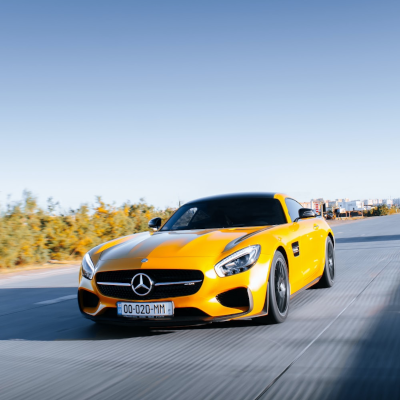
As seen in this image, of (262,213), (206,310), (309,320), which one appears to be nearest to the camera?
(206,310)

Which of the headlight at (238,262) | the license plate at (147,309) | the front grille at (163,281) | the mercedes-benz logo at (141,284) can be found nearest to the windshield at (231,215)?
the headlight at (238,262)

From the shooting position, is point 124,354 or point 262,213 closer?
point 124,354

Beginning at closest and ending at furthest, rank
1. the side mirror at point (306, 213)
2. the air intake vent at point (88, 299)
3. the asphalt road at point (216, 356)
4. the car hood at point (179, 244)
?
the asphalt road at point (216, 356) < the car hood at point (179, 244) < the air intake vent at point (88, 299) < the side mirror at point (306, 213)

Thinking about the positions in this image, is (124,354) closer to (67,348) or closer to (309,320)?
(67,348)

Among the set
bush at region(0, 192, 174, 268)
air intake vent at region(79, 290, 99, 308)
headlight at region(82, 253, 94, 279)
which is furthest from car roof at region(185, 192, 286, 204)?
bush at region(0, 192, 174, 268)

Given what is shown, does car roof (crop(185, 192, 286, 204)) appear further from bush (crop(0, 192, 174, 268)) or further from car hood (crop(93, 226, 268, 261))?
bush (crop(0, 192, 174, 268))

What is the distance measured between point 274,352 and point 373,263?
722cm

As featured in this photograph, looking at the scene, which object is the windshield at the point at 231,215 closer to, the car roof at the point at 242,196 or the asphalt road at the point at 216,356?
the car roof at the point at 242,196

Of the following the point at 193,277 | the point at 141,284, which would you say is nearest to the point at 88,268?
the point at 141,284

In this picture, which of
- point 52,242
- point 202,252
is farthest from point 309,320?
point 52,242

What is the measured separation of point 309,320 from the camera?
5594mm

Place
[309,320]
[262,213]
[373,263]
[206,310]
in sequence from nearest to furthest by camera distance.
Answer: [206,310], [309,320], [262,213], [373,263]

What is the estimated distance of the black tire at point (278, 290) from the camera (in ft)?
17.2

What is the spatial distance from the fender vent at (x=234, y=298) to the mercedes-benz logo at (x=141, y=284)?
66cm
